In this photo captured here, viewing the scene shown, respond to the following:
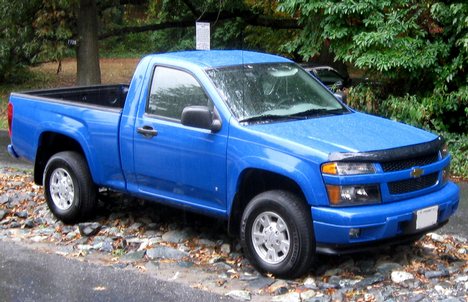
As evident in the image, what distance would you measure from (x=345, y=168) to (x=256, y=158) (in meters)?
0.77

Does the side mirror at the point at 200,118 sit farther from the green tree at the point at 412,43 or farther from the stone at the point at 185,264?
the green tree at the point at 412,43

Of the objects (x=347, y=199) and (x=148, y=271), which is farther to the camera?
(x=148, y=271)

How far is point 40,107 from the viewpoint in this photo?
7.99 m

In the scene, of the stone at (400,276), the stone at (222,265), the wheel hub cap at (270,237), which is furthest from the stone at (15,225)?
the stone at (400,276)

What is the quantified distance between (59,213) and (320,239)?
330cm

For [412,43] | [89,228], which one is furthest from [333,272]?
[412,43]

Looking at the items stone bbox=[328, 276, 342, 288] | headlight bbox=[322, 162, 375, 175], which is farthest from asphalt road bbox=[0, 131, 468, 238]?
headlight bbox=[322, 162, 375, 175]

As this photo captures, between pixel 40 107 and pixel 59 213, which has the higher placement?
pixel 40 107

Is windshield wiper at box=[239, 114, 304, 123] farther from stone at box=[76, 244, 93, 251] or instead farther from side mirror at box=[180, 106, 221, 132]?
stone at box=[76, 244, 93, 251]

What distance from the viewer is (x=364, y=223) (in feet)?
17.9

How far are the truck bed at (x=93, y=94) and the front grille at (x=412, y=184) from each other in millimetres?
4041

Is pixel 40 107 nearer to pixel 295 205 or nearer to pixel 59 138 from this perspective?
pixel 59 138

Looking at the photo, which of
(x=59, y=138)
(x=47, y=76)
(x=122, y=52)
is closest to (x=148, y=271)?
(x=59, y=138)

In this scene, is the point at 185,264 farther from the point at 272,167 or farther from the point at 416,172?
the point at 416,172
